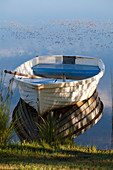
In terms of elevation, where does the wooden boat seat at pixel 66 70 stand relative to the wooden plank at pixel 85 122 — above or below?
above

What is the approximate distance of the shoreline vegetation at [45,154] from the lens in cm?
332

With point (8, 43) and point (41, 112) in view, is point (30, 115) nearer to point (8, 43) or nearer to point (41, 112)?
point (41, 112)

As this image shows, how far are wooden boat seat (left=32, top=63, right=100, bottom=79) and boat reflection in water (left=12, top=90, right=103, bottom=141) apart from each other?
95cm

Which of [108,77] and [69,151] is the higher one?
[108,77]

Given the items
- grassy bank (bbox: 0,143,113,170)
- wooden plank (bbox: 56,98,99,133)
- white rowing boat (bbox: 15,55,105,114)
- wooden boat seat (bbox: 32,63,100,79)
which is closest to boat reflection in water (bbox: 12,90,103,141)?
wooden plank (bbox: 56,98,99,133)

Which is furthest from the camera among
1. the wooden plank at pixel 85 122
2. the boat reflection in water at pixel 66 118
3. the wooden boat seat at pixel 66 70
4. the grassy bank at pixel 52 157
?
the wooden boat seat at pixel 66 70

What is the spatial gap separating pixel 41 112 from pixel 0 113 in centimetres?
222

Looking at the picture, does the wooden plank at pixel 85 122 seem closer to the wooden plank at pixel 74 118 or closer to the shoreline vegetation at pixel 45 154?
the wooden plank at pixel 74 118

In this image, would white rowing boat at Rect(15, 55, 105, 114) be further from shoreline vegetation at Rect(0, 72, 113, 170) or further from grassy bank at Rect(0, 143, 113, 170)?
grassy bank at Rect(0, 143, 113, 170)

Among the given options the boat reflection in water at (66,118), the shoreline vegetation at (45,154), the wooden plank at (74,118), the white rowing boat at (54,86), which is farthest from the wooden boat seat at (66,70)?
the shoreline vegetation at (45,154)

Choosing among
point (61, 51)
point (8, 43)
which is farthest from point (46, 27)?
Result: point (61, 51)

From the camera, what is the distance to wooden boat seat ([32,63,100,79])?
25.6ft

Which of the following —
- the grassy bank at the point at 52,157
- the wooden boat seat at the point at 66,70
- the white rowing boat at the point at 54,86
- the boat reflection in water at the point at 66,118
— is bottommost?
the grassy bank at the point at 52,157

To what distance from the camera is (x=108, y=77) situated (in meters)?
9.68
